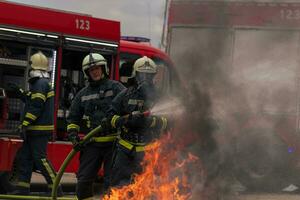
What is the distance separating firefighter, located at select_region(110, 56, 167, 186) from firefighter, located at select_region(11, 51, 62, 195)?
186 centimetres

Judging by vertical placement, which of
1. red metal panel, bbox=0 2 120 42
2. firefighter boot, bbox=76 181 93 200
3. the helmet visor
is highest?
red metal panel, bbox=0 2 120 42

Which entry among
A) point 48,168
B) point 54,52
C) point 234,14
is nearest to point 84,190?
point 48,168

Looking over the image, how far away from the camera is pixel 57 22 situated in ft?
27.5

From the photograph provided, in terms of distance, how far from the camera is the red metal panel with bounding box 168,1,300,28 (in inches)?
238

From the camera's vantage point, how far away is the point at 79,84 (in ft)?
29.2

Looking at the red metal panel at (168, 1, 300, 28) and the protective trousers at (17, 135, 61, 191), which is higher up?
the red metal panel at (168, 1, 300, 28)

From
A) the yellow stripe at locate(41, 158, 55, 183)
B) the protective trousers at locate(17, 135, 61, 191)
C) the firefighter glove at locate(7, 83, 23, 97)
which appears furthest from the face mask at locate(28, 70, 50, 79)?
the yellow stripe at locate(41, 158, 55, 183)

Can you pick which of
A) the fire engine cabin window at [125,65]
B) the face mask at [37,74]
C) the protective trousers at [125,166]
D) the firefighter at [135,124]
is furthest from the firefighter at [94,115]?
the fire engine cabin window at [125,65]

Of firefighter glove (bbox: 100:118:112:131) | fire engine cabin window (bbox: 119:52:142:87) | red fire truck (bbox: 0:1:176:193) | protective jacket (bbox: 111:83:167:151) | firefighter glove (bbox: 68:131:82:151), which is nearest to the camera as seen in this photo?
firefighter glove (bbox: 100:118:112:131)

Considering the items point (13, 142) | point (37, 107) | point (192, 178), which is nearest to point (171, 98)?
point (192, 178)

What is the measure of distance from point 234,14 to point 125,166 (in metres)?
2.02

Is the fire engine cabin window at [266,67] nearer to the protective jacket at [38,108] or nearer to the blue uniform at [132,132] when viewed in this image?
the blue uniform at [132,132]

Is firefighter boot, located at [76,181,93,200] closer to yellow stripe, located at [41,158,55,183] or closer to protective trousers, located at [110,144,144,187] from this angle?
protective trousers, located at [110,144,144,187]

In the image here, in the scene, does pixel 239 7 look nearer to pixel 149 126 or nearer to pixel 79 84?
pixel 149 126
